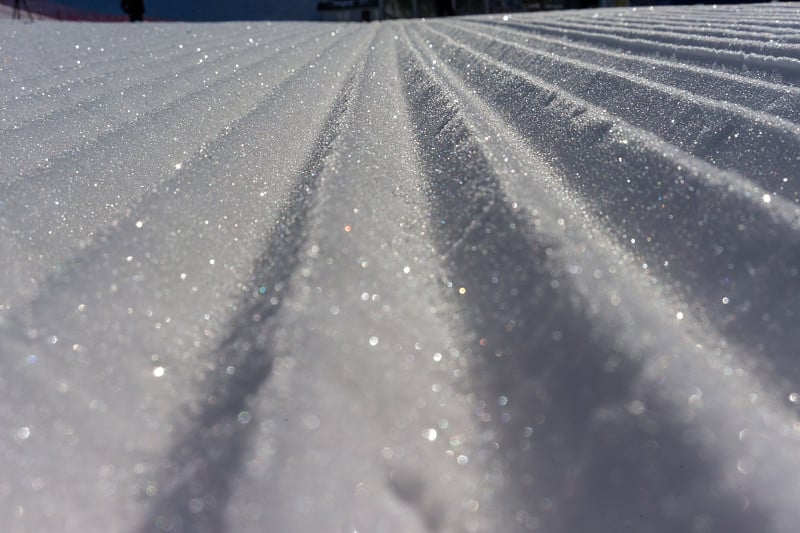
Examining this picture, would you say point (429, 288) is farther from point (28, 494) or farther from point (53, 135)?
point (53, 135)

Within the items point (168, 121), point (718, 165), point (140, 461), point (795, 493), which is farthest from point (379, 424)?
point (168, 121)

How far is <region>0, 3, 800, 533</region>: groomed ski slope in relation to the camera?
0.42 meters

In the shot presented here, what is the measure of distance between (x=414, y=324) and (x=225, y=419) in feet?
0.67

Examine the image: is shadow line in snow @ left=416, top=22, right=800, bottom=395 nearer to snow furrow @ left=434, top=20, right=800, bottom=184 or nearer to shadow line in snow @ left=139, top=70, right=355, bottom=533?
snow furrow @ left=434, top=20, right=800, bottom=184

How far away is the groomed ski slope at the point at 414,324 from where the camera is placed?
0.42 metres

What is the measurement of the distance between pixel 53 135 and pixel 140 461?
0.89 m

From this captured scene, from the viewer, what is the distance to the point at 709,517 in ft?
1.31

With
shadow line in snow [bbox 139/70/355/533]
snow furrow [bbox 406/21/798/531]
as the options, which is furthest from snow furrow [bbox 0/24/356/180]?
snow furrow [bbox 406/21/798/531]

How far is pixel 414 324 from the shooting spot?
0.55 metres

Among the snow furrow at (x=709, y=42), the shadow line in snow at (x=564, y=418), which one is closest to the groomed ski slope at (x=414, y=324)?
the shadow line in snow at (x=564, y=418)

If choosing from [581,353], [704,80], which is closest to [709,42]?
[704,80]

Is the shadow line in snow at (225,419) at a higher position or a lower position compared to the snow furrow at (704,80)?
lower

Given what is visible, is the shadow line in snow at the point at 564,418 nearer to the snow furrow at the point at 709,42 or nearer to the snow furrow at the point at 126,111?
the snow furrow at the point at 126,111

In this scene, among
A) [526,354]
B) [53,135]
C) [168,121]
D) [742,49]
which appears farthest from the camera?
[742,49]
